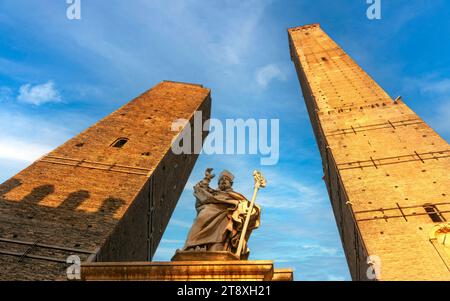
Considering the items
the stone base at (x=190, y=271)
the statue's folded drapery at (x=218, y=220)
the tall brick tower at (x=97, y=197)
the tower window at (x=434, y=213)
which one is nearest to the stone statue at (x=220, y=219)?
the statue's folded drapery at (x=218, y=220)

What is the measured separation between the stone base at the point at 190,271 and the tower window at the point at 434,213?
296 inches

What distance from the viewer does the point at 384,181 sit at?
11398 mm

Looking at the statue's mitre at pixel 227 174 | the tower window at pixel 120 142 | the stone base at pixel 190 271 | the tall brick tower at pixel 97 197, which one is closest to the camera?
the stone base at pixel 190 271

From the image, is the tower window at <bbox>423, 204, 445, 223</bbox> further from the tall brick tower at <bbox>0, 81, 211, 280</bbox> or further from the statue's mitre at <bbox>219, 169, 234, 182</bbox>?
the tall brick tower at <bbox>0, 81, 211, 280</bbox>

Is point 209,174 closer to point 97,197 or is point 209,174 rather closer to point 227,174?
point 227,174

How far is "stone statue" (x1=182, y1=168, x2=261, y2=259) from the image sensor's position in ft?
13.4

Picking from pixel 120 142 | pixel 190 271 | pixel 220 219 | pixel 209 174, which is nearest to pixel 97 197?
pixel 120 142

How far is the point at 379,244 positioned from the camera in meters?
9.27

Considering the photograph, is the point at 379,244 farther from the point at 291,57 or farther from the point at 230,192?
the point at 291,57

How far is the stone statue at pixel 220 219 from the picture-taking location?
13.4ft

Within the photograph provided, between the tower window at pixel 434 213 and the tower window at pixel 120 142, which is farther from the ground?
the tower window at pixel 120 142

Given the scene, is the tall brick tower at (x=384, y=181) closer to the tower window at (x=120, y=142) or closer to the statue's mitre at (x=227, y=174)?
the statue's mitre at (x=227, y=174)

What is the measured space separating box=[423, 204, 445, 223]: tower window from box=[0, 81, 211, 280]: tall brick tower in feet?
24.7
